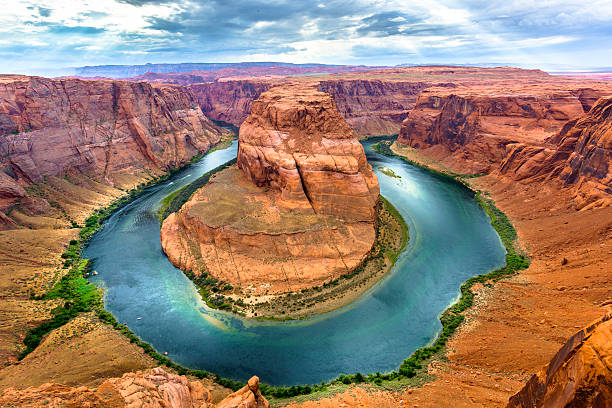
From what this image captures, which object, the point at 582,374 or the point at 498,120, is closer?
the point at 582,374

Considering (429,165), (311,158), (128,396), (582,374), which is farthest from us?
(429,165)

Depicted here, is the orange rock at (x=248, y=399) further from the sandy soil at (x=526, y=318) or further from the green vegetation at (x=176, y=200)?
the green vegetation at (x=176, y=200)

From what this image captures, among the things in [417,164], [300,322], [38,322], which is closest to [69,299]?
[38,322]

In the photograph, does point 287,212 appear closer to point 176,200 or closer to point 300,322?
point 300,322

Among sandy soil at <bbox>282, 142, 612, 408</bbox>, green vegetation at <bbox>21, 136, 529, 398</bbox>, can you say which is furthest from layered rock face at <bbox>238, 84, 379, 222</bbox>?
sandy soil at <bbox>282, 142, 612, 408</bbox>

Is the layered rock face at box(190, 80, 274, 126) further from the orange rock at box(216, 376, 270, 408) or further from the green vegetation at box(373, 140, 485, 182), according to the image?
the orange rock at box(216, 376, 270, 408)

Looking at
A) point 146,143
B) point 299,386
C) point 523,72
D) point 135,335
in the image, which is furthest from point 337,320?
point 523,72

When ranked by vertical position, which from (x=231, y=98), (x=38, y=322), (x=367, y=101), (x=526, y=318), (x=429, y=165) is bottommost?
(x=38, y=322)
